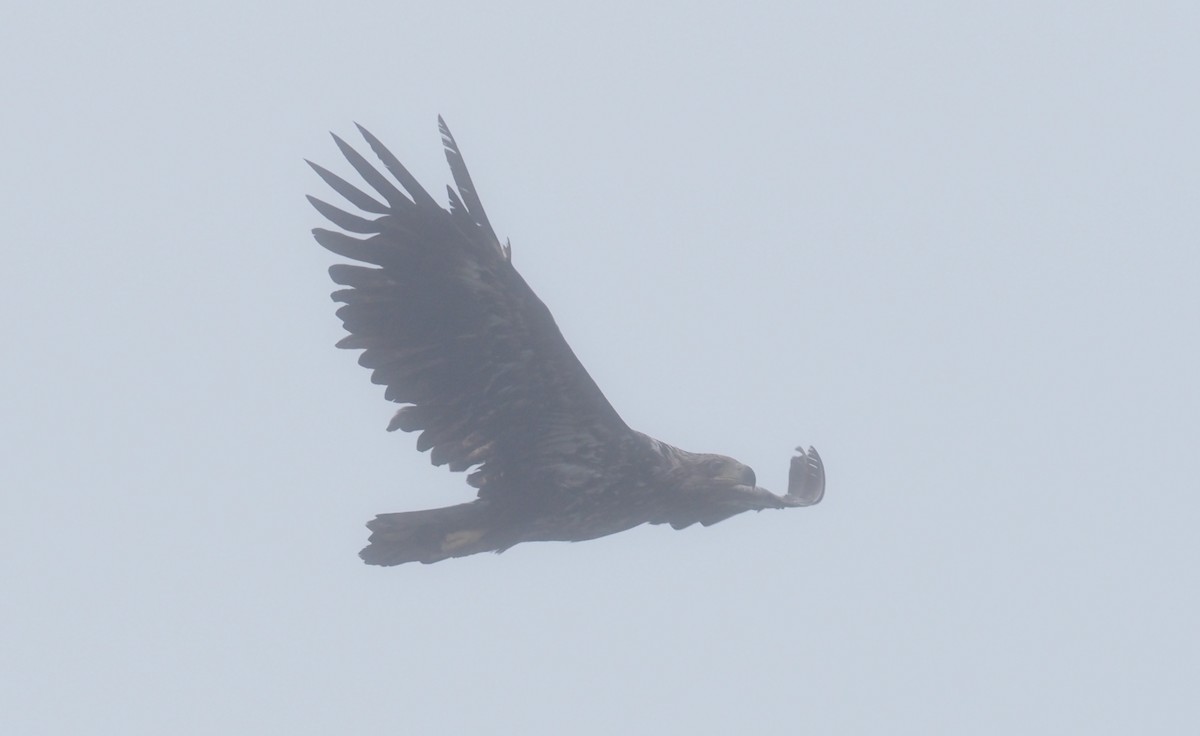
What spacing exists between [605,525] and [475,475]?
89 centimetres

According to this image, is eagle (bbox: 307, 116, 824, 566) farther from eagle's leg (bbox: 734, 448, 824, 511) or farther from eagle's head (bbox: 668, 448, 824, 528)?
eagle's leg (bbox: 734, 448, 824, 511)

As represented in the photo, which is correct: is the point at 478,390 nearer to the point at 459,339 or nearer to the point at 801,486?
the point at 459,339

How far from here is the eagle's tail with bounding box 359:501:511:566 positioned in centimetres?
1334

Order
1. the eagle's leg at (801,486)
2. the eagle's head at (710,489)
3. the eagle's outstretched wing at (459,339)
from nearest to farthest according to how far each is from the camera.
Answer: the eagle's outstretched wing at (459,339) → the eagle's head at (710,489) → the eagle's leg at (801,486)

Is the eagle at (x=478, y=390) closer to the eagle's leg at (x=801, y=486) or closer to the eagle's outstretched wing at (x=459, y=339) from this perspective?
the eagle's outstretched wing at (x=459, y=339)

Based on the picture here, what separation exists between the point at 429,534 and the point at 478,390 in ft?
3.05

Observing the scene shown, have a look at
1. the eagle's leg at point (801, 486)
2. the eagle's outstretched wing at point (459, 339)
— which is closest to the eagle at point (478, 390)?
the eagle's outstretched wing at point (459, 339)

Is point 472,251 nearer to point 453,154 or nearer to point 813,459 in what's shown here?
point 453,154

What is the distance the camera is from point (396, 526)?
13.3 metres

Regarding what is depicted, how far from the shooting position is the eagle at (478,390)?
42.3 feet

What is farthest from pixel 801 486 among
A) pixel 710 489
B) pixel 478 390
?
pixel 478 390

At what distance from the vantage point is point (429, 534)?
1336 centimetres

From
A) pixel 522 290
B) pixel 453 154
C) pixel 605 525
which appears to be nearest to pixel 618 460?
pixel 605 525

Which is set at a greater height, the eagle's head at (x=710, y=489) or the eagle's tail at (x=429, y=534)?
the eagle's head at (x=710, y=489)
